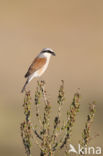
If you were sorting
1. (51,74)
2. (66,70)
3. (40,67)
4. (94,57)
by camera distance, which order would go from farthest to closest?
(94,57) < (66,70) < (51,74) < (40,67)

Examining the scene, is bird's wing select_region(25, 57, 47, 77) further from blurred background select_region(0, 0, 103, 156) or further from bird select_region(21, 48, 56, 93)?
Answer: blurred background select_region(0, 0, 103, 156)

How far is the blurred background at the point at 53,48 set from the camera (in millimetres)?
23156

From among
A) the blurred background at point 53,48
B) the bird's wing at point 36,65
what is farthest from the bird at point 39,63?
the blurred background at point 53,48

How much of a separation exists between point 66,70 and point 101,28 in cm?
1628

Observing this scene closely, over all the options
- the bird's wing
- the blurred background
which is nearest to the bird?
the bird's wing

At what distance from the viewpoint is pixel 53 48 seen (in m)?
42.3

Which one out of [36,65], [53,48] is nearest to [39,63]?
[36,65]

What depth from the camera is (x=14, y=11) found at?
189ft

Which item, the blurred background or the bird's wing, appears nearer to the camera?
the bird's wing

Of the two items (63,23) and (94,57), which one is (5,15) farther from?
(94,57)

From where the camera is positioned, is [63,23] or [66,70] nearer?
[66,70]

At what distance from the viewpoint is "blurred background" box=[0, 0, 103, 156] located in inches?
912

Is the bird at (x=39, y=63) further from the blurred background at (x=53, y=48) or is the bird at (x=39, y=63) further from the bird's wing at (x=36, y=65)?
the blurred background at (x=53, y=48)

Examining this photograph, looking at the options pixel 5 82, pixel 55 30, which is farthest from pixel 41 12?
pixel 5 82
